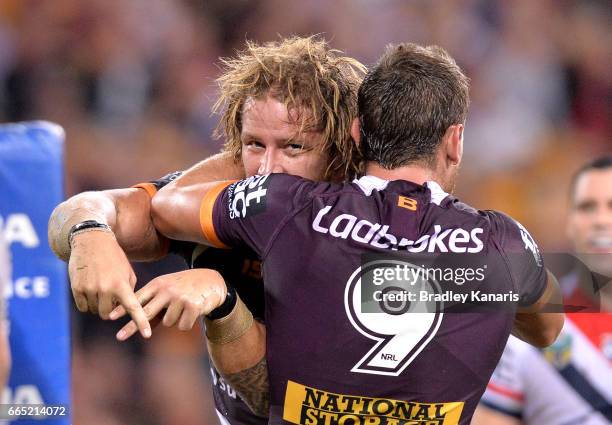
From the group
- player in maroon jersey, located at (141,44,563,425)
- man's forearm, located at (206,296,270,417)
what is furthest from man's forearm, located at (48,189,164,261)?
man's forearm, located at (206,296,270,417)

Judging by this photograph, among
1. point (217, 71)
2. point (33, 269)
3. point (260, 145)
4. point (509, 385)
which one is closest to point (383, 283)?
point (260, 145)

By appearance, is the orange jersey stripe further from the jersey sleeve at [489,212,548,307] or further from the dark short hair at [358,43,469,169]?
the jersey sleeve at [489,212,548,307]

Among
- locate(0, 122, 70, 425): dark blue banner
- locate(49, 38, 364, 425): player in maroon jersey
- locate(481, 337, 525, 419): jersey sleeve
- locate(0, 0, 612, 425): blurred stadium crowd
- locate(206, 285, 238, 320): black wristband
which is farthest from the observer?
locate(0, 0, 612, 425): blurred stadium crowd

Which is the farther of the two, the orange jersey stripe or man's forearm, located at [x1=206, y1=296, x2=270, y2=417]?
the orange jersey stripe

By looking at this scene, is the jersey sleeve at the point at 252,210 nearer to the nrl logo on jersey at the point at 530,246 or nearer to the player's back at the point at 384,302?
the player's back at the point at 384,302

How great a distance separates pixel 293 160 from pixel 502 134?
380 cm

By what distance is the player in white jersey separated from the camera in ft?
10.2

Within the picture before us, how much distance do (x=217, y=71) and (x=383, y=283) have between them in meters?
4.22

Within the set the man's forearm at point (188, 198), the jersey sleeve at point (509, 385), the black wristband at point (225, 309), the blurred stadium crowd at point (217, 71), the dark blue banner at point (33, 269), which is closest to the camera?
the black wristband at point (225, 309)

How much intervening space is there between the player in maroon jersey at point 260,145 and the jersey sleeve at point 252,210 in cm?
32

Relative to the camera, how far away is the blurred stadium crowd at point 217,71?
6.04 m

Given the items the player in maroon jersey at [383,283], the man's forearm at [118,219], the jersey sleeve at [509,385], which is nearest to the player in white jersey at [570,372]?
the jersey sleeve at [509,385]

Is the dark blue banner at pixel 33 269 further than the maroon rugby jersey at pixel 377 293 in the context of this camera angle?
Yes

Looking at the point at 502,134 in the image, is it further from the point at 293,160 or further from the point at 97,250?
the point at 97,250
